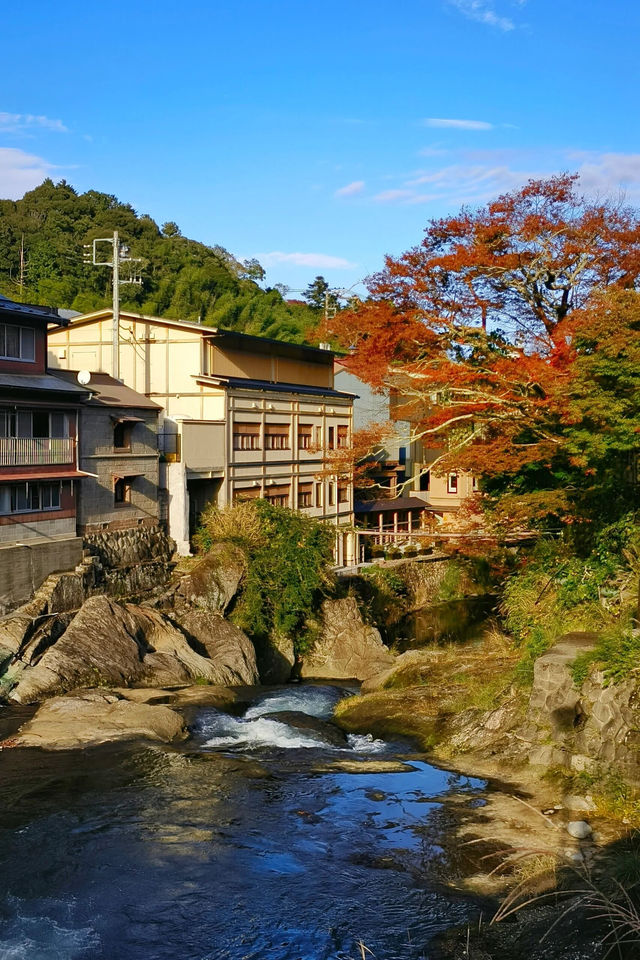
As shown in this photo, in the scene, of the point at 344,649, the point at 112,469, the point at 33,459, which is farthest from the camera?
the point at 344,649

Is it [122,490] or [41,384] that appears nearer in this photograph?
[41,384]

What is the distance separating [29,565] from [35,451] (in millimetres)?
3614

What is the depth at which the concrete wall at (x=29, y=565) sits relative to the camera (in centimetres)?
2439

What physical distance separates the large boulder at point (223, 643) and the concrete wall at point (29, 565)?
162 inches

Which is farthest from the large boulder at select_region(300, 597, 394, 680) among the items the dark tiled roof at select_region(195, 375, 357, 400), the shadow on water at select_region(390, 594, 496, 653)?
the dark tiled roof at select_region(195, 375, 357, 400)

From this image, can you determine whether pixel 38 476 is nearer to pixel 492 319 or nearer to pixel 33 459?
pixel 33 459

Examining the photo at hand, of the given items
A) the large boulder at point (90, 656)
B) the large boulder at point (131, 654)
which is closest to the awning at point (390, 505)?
the large boulder at point (131, 654)

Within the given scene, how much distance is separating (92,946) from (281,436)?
3190cm

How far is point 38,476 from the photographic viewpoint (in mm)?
26594

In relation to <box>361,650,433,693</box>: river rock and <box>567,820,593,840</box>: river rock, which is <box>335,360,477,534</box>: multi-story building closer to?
<box>361,650,433,693</box>: river rock

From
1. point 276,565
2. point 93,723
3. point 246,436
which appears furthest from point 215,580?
point 93,723

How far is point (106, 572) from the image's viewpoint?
93.4ft

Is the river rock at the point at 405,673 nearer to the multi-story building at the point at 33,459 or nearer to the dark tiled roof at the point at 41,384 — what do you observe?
the multi-story building at the point at 33,459

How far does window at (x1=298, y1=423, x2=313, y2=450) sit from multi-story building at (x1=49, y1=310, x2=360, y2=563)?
0.19 feet
